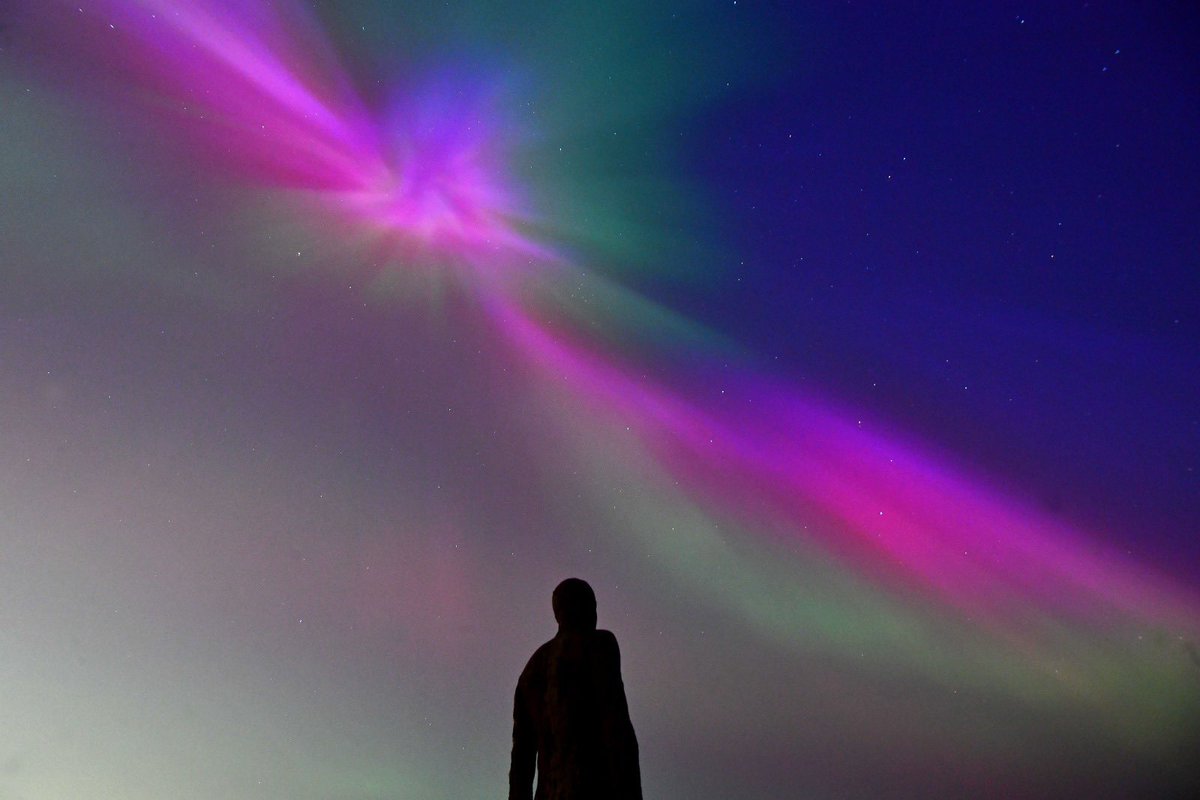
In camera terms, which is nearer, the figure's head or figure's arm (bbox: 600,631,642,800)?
figure's arm (bbox: 600,631,642,800)

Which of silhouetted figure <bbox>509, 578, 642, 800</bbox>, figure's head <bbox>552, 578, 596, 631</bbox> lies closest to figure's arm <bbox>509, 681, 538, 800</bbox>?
silhouetted figure <bbox>509, 578, 642, 800</bbox>

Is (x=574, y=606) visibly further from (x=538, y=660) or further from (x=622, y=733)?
(x=622, y=733)

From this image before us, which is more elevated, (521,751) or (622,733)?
(521,751)

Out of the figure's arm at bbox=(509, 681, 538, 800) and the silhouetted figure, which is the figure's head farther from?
the figure's arm at bbox=(509, 681, 538, 800)

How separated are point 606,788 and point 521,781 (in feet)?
4.28

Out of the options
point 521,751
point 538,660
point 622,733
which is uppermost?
point 538,660

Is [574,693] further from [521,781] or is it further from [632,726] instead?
[521,781]

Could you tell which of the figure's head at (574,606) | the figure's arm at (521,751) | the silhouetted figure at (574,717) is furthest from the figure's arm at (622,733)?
the figure's arm at (521,751)

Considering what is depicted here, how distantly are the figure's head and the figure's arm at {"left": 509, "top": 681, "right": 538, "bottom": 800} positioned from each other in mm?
856

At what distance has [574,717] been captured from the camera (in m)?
7.29

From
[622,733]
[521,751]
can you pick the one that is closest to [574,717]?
[622,733]

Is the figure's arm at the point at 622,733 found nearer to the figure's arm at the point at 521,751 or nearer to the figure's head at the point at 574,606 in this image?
the figure's head at the point at 574,606

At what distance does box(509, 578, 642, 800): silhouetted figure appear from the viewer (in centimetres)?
701

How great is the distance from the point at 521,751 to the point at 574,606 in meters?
1.56
